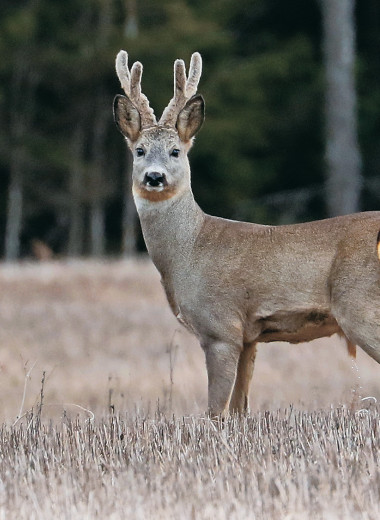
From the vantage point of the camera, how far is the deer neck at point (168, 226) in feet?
26.9

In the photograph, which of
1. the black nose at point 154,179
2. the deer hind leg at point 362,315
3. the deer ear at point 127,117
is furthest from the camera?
the deer ear at point 127,117

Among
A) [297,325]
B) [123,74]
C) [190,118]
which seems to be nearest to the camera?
[297,325]

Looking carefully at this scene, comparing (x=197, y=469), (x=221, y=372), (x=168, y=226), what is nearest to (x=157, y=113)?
(x=168, y=226)

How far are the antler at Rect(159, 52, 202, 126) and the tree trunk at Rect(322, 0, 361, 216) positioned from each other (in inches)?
828

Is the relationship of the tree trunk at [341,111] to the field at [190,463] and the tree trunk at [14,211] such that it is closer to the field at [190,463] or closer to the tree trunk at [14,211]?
the tree trunk at [14,211]

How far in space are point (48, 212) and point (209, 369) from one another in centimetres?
2837

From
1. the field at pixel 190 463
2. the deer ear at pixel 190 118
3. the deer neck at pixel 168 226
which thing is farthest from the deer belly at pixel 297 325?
the deer ear at pixel 190 118

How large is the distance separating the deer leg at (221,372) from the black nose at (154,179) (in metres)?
1.14

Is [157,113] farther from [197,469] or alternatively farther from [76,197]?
[197,469]

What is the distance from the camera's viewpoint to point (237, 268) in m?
7.86

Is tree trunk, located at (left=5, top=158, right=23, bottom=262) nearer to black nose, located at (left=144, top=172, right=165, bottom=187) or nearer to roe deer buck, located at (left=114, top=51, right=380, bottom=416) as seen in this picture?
roe deer buck, located at (left=114, top=51, right=380, bottom=416)

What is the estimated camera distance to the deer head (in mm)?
8078

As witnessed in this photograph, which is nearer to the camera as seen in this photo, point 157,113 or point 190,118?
point 190,118

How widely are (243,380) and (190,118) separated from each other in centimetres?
187
